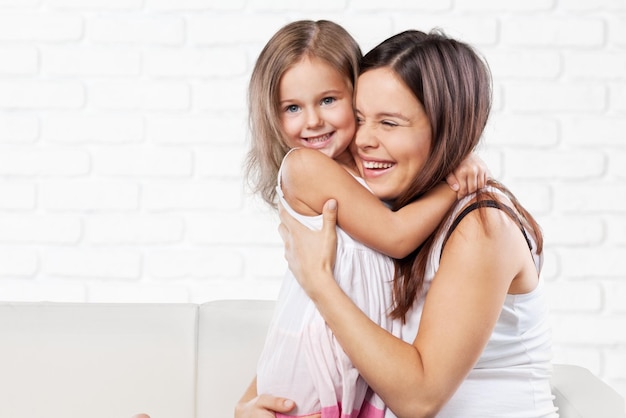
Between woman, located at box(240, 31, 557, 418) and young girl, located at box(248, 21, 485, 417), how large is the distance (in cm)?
3

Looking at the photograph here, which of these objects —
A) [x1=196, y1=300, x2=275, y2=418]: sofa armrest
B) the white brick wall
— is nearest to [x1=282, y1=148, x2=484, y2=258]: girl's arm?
[x1=196, y1=300, x2=275, y2=418]: sofa armrest

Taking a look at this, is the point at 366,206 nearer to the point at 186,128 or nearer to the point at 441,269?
the point at 441,269

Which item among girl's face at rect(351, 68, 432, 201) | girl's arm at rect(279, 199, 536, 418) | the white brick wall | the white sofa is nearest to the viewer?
girl's arm at rect(279, 199, 536, 418)

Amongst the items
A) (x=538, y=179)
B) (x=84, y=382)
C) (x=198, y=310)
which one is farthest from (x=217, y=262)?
(x=538, y=179)

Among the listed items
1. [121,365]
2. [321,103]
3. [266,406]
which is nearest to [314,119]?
[321,103]

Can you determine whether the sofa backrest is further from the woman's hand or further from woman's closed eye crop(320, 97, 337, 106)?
woman's closed eye crop(320, 97, 337, 106)

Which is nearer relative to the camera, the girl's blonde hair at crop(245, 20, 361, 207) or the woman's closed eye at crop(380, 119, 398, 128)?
the woman's closed eye at crop(380, 119, 398, 128)

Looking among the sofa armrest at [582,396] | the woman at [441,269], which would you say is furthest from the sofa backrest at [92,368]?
the sofa armrest at [582,396]

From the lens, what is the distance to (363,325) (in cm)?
139

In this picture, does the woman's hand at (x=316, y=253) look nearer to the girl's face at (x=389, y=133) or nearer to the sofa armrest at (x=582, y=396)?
the girl's face at (x=389, y=133)

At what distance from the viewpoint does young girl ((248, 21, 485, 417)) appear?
4.82 feet

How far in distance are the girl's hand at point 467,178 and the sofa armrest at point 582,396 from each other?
51cm

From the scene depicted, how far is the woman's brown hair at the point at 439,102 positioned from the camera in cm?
145

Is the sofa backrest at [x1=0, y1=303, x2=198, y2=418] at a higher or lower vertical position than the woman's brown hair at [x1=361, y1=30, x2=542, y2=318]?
lower
